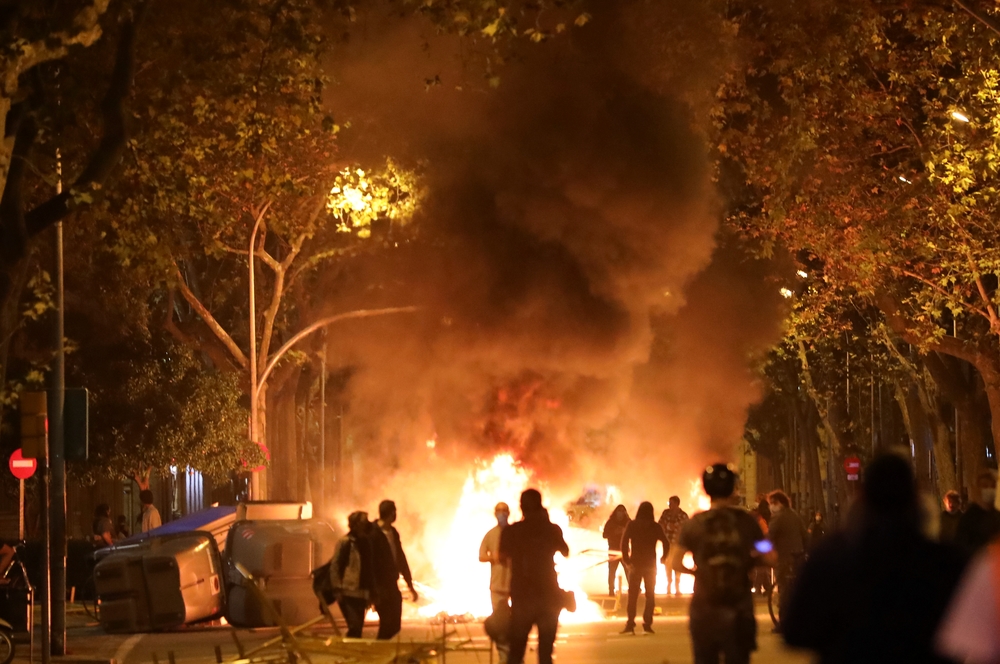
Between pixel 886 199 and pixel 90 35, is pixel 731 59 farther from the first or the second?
pixel 90 35

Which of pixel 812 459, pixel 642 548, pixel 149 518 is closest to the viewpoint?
pixel 642 548

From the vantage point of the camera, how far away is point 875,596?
14.4 feet

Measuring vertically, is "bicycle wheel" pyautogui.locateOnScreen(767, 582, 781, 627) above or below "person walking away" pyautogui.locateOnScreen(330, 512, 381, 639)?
below

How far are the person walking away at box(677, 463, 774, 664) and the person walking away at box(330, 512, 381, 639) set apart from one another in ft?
11.0

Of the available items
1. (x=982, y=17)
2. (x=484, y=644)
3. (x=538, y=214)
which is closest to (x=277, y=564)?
(x=484, y=644)

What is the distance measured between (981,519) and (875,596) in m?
8.13

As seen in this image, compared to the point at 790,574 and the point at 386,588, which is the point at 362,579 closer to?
the point at 386,588

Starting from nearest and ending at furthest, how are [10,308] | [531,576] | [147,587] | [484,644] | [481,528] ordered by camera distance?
[531,576] < [10,308] < [484,644] < [147,587] < [481,528]

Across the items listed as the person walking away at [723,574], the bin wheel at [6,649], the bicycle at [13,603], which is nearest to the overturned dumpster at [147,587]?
the bicycle at [13,603]

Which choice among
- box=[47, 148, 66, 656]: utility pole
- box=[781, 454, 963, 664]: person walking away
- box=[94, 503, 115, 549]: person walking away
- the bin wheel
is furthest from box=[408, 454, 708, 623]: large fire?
box=[781, 454, 963, 664]: person walking away

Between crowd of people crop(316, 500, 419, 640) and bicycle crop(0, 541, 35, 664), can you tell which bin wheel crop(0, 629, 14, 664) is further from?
crowd of people crop(316, 500, 419, 640)

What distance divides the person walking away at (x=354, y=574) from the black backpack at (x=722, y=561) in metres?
3.50

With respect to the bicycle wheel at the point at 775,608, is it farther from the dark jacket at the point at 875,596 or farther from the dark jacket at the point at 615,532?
the dark jacket at the point at 875,596

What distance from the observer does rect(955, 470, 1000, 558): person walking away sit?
462 inches
